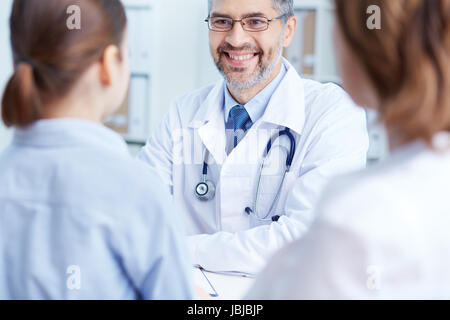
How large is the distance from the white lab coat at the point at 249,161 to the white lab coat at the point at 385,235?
0.72 meters

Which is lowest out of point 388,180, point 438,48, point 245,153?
point 245,153

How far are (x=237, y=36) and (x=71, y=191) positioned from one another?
1.08 m

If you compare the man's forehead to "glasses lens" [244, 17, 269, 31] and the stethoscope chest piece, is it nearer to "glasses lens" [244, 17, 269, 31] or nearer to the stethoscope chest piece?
"glasses lens" [244, 17, 269, 31]

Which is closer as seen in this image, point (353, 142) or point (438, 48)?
point (438, 48)

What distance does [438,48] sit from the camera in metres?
0.63

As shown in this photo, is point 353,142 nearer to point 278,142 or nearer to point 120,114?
point 278,142

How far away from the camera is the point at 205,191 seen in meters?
1.66

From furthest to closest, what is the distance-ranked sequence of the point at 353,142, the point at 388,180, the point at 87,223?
the point at 353,142
the point at 87,223
the point at 388,180

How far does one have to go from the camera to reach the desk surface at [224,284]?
1199 mm

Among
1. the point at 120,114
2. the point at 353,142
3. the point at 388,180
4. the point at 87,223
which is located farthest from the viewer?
the point at 120,114

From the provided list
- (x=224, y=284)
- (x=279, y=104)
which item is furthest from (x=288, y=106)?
(x=224, y=284)

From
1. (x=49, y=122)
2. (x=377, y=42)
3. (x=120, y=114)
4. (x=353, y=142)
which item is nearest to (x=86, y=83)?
(x=49, y=122)

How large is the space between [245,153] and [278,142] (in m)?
0.11

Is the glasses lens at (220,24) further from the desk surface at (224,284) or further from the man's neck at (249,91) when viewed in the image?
the desk surface at (224,284)
